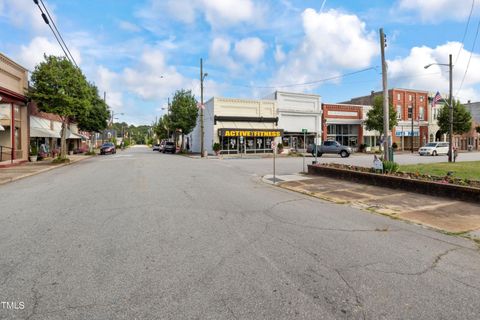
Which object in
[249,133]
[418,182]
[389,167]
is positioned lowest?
[418,182]

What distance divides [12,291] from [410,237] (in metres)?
6.22

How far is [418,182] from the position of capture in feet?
34.6

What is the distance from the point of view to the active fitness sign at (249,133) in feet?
127

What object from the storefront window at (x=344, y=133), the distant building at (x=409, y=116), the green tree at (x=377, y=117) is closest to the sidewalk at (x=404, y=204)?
the green tree at (x=377, y=117)

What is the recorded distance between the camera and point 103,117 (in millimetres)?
43594

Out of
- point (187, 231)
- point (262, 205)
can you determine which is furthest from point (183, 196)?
point (187, 231)

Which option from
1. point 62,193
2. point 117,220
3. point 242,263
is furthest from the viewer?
point 62,193

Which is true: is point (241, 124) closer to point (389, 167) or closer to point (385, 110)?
point (385, 110)

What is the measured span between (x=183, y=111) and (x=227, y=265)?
38968mm

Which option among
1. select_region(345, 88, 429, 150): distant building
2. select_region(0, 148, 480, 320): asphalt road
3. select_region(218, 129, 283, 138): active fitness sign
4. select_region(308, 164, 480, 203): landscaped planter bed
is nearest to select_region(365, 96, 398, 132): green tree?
select_region(345, 88, 429, 150): distant building

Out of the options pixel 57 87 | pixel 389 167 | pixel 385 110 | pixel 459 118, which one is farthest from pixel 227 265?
pixel 459 118

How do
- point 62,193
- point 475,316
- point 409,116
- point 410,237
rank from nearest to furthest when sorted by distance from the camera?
point 475,316
point 410,237
point 62,193
point 409,116

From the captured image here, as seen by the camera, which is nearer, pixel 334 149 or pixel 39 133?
pixel 39 133

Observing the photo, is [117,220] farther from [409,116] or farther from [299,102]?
[409,116]
